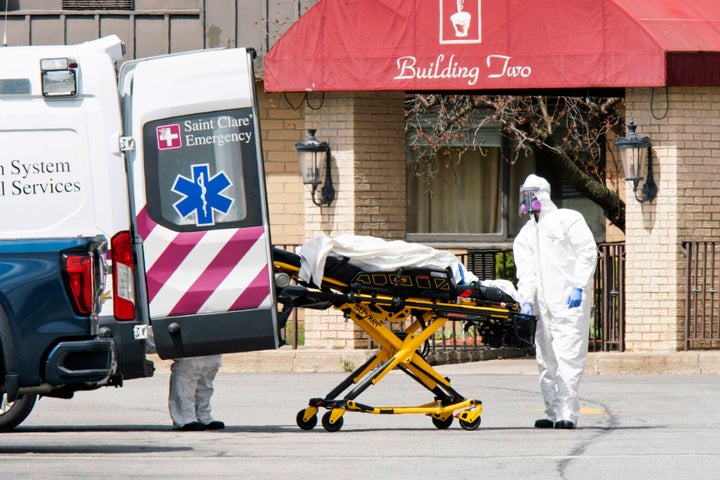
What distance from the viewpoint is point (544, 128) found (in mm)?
20156

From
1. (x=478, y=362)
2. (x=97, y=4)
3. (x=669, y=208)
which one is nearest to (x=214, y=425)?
(x=478, y=362)

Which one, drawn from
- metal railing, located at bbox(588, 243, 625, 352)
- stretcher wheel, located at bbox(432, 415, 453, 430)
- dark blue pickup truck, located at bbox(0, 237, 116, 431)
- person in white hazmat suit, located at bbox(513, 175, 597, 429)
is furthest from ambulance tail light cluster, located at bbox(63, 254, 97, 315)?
metal railing, located at bbox(588, 243, 625, 352)

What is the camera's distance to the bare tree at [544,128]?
1975 cm

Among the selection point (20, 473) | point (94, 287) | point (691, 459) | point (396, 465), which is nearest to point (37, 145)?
point (94, 287)

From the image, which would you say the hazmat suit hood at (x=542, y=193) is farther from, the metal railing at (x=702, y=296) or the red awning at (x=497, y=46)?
the metal railing at (x=702, y=296)

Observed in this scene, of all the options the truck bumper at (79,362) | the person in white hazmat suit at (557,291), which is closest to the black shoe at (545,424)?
the person in white hazmat suit at (557,291)

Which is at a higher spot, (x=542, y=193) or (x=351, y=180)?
(x=351, y=180)

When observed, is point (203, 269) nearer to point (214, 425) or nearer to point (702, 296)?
point (214, 425)

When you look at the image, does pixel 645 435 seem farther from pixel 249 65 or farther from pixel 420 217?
pixel 420 217

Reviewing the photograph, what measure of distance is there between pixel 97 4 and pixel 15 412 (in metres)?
9.87

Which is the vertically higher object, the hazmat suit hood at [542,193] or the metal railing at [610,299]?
the hazmat suit hood at [542,193]

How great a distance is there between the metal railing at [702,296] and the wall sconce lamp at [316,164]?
4010 mm

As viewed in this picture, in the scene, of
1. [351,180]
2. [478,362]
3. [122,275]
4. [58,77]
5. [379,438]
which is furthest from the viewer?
[478,362]

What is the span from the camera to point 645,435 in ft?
34.4
